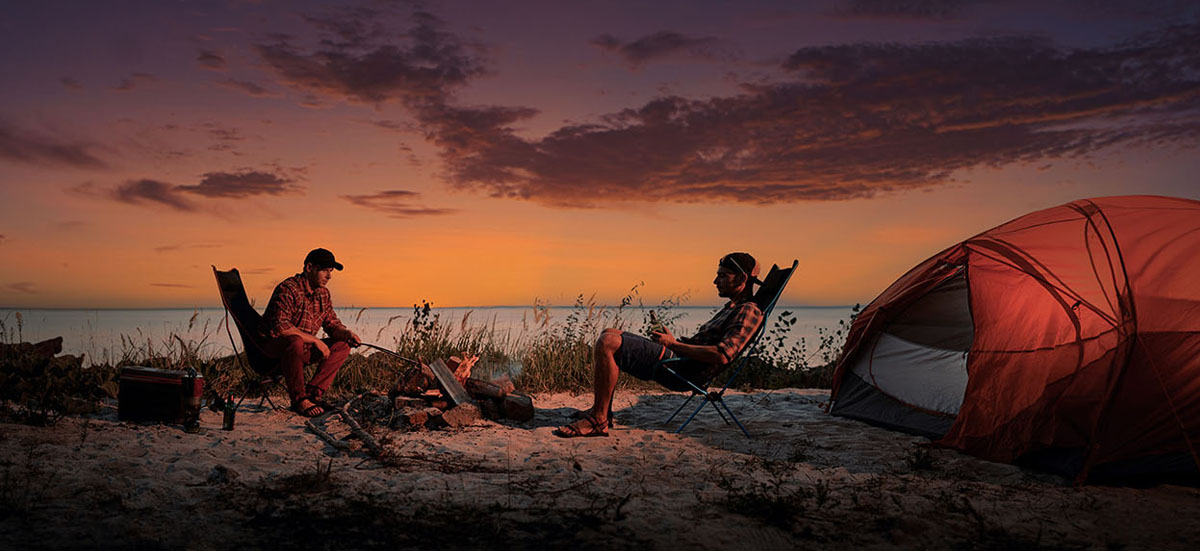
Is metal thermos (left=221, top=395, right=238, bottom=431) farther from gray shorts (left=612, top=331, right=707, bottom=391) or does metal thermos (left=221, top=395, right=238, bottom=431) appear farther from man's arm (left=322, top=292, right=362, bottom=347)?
gray shorts (left=612, top=331, right=707, bottom=391)

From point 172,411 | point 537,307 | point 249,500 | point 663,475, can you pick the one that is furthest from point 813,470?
point 537,307

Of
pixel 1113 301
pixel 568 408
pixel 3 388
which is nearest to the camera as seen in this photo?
pixel 1113 301

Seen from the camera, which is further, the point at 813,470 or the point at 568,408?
the point at 568,408

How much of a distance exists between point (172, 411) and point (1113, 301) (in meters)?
5.92

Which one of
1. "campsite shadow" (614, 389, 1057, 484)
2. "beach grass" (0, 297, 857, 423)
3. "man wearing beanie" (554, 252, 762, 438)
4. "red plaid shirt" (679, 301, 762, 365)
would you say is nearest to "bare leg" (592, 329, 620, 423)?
"man wearing beanie" (554, 252, 762, 438)

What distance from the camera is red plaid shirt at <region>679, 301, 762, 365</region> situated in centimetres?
528

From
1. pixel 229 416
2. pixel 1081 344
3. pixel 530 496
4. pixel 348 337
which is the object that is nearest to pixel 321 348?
pixel 348 337

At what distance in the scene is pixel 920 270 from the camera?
233 inches

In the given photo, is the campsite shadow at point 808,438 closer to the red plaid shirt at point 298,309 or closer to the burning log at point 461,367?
the burning log at point 461,367

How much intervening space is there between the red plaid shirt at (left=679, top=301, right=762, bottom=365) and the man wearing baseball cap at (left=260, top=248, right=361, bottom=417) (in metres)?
2.83

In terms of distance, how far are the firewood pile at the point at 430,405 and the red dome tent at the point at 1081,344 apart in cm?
301

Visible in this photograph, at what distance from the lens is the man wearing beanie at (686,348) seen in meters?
5.26

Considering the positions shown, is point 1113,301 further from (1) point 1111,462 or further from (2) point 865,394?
(2) point 865,394

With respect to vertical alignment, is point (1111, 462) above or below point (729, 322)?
below
